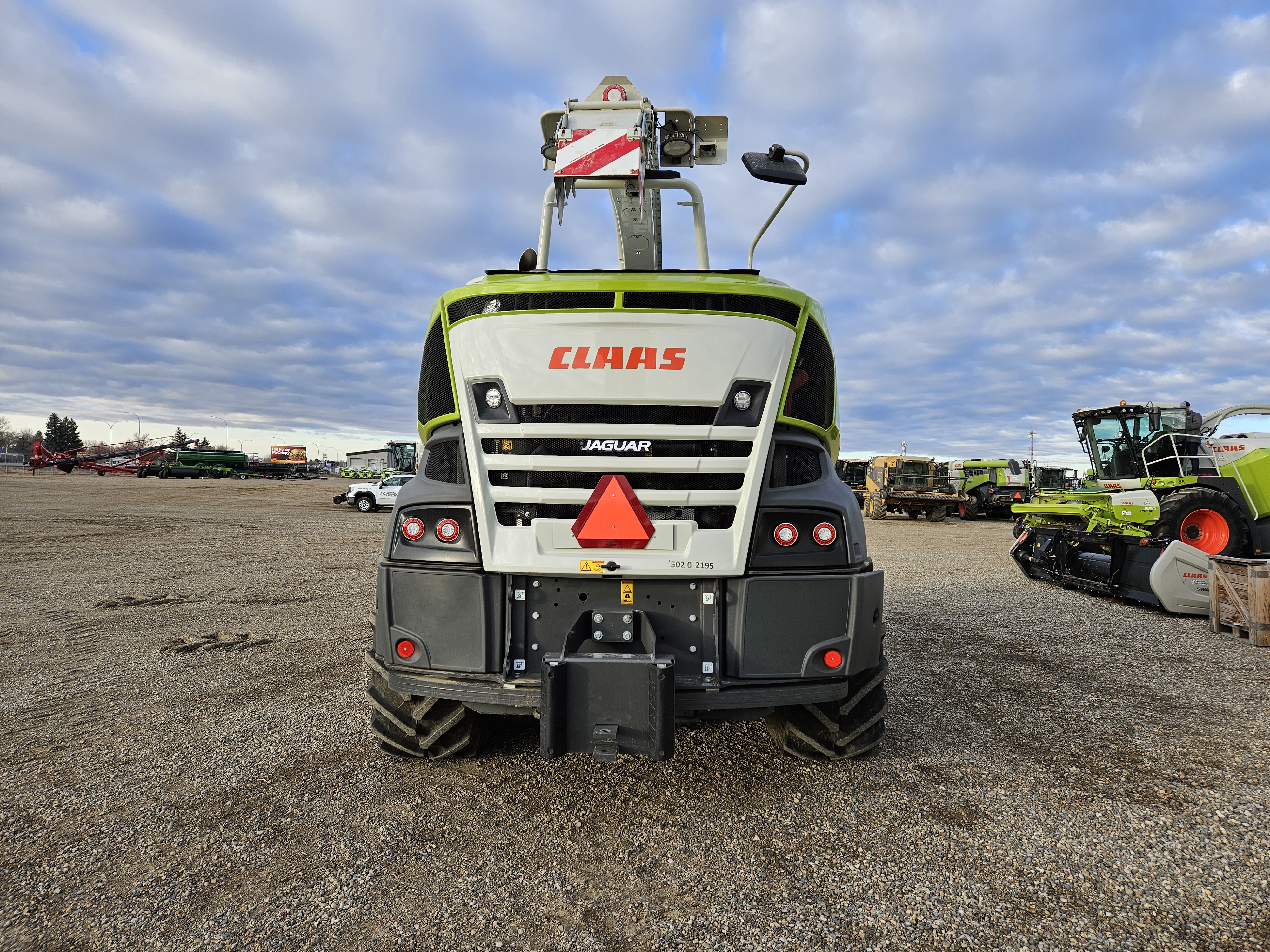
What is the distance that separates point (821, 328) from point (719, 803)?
2.10 meters

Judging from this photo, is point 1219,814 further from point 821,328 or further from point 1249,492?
point 1249,492

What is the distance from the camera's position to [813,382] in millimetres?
2910

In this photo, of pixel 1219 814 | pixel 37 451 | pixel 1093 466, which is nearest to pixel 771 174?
pixel 1219 814

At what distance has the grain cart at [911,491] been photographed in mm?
26062

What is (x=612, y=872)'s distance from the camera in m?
2.31

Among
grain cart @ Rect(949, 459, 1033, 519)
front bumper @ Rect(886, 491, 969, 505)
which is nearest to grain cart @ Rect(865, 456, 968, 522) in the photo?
front bumper @ Rect(886, 491, 969, 505)

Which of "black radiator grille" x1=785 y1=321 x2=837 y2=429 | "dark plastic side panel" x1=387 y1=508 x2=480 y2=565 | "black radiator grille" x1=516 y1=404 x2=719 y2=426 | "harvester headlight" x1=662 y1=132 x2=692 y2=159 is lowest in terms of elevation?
"dark plastic side panel" x1=387 y1=508 x2=480 y2=565

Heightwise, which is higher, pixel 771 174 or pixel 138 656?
pixel 771 174

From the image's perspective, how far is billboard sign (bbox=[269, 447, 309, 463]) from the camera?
75.0 metres

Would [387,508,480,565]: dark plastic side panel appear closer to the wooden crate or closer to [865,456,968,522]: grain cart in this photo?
the wooden crate

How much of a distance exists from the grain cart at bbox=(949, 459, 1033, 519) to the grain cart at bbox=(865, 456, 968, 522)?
2084 mm

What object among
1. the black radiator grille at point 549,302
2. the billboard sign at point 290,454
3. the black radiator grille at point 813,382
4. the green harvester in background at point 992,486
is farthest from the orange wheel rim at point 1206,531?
the billboard sign at point 290,454

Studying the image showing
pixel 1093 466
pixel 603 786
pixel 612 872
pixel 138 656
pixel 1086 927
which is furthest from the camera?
pixel 1093 466

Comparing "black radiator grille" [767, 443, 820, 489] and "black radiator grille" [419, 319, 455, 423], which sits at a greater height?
"black radiator grille" [419, 319, 455, 423]
